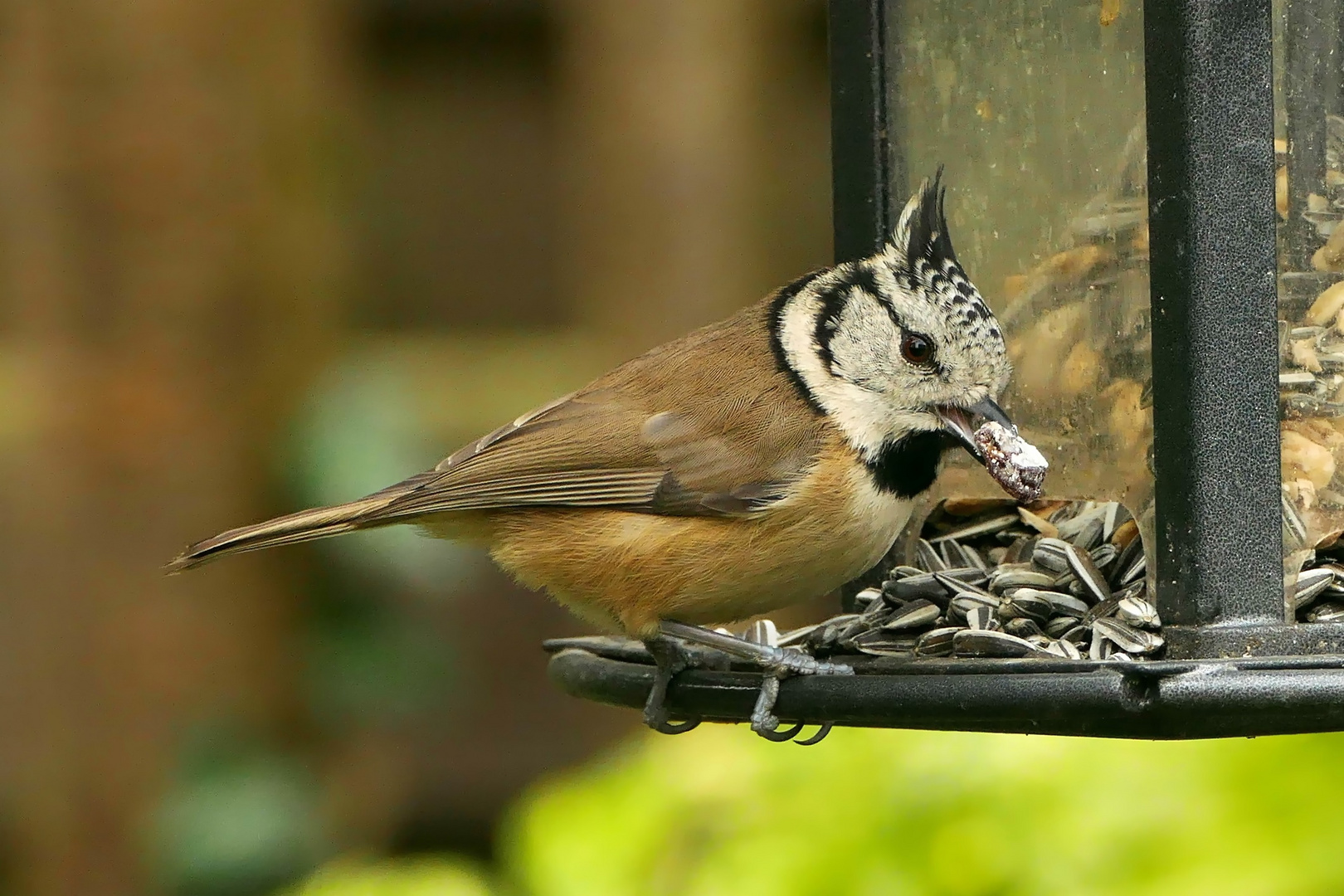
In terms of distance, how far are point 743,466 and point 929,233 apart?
1.95ft

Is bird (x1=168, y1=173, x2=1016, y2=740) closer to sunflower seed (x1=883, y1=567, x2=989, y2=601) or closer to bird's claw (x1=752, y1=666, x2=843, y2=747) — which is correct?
bird's claw (x1=752, y1=666, x2=843, y2=747)

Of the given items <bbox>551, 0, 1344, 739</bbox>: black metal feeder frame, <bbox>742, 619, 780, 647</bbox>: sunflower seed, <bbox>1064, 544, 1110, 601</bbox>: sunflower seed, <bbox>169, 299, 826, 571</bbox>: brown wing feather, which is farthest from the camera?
<bbox>742, 619, 780, 647</bbox>: sunflower seed

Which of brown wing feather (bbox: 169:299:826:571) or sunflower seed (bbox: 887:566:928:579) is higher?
brown wing feather (bbox: 169:299:826:571)

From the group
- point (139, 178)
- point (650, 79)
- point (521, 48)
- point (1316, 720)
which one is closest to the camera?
point (1316, 720)

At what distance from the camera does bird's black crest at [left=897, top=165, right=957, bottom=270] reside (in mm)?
3109

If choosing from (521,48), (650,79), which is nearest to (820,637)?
(650,79)

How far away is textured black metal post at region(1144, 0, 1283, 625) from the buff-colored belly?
0.69 m

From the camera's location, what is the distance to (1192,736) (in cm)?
242

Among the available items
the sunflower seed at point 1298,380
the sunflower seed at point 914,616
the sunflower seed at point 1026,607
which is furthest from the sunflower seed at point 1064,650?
the sunflower seed at point 1298,380

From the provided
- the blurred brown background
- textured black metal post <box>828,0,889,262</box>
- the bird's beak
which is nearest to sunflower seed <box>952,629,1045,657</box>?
the bird's beak

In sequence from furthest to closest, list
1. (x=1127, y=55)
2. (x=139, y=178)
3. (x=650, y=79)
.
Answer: (x=650, y=79)
(x=139, y=178)
(x=1127, y=55)

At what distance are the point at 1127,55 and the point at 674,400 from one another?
3.90 feet

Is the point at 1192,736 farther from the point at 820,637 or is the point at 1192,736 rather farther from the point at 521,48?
the point at 521,48

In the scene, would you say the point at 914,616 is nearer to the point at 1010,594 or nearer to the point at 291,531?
the point at 1010,594
